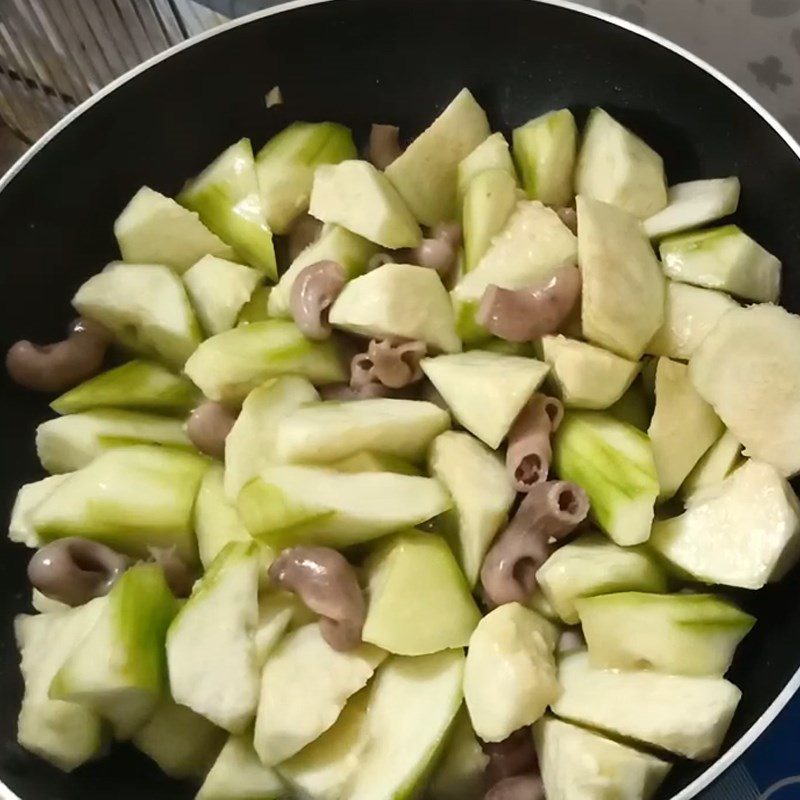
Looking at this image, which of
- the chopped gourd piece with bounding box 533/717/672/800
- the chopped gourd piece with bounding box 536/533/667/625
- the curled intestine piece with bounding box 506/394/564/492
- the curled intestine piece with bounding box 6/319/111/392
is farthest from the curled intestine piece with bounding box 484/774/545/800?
the curled intestine piece with bounding box 6/319/111/392

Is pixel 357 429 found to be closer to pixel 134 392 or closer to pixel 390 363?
pixel 390 363

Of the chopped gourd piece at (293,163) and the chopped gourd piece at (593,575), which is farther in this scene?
the chopped gourd piece at (293,163)

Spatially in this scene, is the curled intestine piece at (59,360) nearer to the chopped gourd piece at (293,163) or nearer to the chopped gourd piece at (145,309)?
the chopped gourd piece at (145,309)

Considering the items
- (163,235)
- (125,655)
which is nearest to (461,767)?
(125,655)

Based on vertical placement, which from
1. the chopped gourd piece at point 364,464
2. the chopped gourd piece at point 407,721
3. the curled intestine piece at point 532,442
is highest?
the chopped gourd piece at point 364,464

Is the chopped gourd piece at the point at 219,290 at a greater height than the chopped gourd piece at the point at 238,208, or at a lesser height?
lesser

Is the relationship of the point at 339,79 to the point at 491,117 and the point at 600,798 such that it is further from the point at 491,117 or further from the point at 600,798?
the point at 600,798

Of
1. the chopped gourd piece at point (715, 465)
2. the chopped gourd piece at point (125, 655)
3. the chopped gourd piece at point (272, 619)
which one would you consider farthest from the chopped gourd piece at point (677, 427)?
the chopped gourd piece at point (125, 655)

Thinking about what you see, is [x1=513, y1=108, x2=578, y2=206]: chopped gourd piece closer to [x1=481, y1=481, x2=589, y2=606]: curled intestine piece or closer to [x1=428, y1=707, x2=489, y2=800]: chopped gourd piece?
[x1=481, y1=481, x2=589, y2=606]: curled intestine piece
